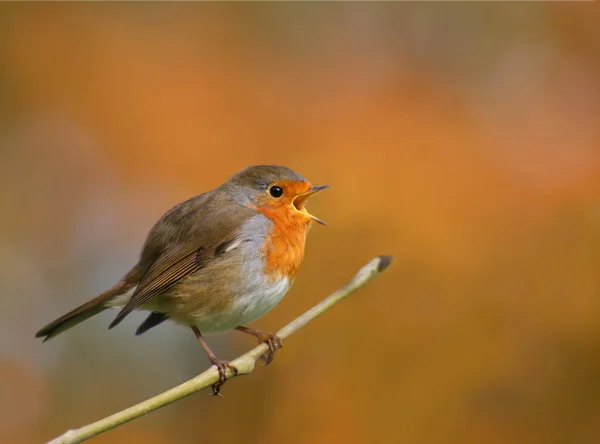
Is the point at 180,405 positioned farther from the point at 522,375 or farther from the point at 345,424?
the point at 522,375

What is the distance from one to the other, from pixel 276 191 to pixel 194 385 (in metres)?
1.27

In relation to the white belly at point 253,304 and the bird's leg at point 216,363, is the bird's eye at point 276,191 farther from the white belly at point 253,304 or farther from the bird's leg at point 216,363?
the bird's leg at point 216,363

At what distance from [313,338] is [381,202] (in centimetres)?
109

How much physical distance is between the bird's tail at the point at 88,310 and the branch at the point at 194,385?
27.3 inches

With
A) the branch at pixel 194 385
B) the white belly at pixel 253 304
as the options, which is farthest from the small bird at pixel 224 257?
the branch at pixel 194 385

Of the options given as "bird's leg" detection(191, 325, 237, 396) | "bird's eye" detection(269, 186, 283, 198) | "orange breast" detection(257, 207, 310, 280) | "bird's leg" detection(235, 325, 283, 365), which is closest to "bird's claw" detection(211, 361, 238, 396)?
"bird's leg" detection(191, 325, 237, 396)

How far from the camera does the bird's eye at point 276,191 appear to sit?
99.9 inches

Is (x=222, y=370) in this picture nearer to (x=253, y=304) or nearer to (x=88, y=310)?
(x=253, y=304)

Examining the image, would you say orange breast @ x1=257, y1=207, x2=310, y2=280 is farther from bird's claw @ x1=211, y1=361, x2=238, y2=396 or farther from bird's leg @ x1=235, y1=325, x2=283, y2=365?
bird's claw @ x1=211, y1=361, x2=238, y2=396

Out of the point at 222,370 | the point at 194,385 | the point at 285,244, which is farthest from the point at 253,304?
the point at 194,385

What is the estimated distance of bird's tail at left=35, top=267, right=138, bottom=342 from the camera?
2.08 metres

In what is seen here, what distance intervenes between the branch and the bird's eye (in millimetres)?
949

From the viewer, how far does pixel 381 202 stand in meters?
4.62

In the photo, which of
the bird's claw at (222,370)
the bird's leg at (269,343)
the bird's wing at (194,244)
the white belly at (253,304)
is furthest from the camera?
the bird's wing at (194,244)
